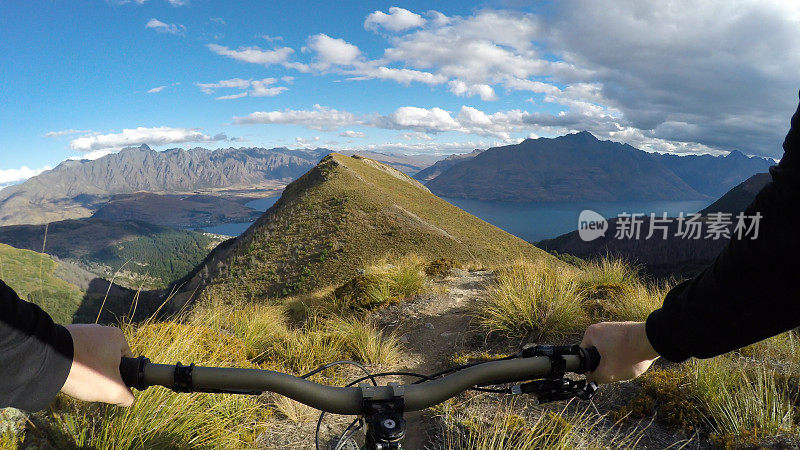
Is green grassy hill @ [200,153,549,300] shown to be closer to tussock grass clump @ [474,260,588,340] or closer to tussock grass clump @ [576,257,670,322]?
tussock grass clump @ [576,257,670,322]

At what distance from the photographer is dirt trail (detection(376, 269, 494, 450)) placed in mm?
6163

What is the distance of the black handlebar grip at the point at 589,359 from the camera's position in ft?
5.32

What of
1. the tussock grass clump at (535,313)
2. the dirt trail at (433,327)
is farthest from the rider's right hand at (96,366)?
the tussock grass clump at (535,313)

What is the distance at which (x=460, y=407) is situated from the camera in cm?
430

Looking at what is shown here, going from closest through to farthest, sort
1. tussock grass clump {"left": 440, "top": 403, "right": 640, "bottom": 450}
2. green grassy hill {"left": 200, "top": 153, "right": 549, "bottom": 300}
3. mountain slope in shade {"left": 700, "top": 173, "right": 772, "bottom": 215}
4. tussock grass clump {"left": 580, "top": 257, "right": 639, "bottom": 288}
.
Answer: tussock grass clump {"left": 440, "top": 403, "right": 640, "bottom": 450}
tussock grass clump {"left": 580, "top": 257, "right": 639, "bottom": 288}
green grassy hill {"left": 200, "top": 153, "right": 549, "bottom": 300}
mountain slope in shade {"left": 700, "top": 173, "right": 772, "bottom": 215}

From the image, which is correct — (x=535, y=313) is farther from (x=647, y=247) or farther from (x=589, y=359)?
(x=647, y=247)

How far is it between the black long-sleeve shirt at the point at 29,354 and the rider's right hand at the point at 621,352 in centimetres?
203

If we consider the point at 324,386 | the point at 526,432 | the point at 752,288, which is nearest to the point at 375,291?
the point at 526,432

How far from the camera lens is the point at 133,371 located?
149cm

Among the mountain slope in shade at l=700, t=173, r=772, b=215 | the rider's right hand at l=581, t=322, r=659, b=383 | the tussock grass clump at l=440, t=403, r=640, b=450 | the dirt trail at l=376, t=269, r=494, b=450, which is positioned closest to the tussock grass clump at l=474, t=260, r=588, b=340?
the dirt trail at l=376, t=269, r=494, b=450

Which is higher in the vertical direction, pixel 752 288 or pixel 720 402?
pixel 752 288

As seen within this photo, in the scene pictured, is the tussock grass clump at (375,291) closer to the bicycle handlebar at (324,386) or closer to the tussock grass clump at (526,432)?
the tussock grass clump at (526,432)

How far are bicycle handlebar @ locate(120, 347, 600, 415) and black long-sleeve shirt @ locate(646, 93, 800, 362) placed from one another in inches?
17.2

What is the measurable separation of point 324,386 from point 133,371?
0.76 m
